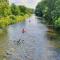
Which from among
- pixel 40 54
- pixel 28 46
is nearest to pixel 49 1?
pixel 28 46

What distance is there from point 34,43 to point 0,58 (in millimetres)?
7499

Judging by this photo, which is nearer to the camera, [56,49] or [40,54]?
[40,54]

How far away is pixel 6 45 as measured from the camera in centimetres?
2477

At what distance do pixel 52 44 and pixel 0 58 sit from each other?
7.83 m

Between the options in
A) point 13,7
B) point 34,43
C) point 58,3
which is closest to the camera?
point 34,43

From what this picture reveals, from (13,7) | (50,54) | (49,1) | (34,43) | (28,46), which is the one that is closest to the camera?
(50,54)

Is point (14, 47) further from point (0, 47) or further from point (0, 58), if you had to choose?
point (0, 58)

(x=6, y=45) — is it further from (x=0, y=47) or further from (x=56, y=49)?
(x=56, y=49)

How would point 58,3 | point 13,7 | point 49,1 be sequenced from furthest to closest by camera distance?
point 13,7, point 49,1, point 58,3

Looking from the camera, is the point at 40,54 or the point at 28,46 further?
the point at 28,46

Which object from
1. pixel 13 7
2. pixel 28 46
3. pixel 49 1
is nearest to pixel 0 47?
pixel 28 46

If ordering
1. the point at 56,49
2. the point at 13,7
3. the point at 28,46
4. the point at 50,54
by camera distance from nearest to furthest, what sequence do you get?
the point at 50,54
the point at 56,49
the point at 28,46
the point at 13,7

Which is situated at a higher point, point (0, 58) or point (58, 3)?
point (58, 3)

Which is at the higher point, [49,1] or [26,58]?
[49,1]
